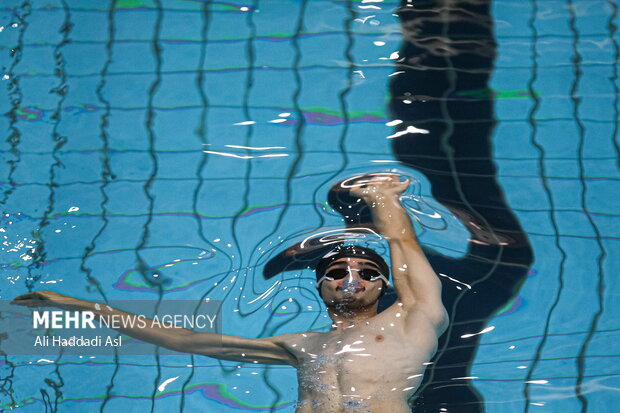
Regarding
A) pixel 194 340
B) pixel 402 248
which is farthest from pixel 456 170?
pixel 194 340

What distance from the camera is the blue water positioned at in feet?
8.88

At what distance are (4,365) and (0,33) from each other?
188 centimetres

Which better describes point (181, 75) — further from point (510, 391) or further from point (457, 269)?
point (510, 391)

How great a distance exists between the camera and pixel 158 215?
321 centimetres

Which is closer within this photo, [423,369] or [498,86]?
[423,369]

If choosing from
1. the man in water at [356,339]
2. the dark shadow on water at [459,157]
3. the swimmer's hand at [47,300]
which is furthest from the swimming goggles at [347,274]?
the swimmer's hand at [47,300]

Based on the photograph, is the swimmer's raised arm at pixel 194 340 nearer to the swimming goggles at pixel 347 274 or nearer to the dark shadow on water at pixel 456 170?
the swimming goggles at pixel 347 274

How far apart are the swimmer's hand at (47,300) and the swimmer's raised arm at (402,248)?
1102mm

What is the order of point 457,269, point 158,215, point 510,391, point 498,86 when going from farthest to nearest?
point 498,86, point 158,215, point 457,269, point 510,391

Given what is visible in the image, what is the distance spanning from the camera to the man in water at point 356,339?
2330 millimetres

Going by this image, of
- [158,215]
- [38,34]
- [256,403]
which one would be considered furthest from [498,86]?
[38,34]

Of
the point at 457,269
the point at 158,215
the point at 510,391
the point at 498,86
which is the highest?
the point at 498,86

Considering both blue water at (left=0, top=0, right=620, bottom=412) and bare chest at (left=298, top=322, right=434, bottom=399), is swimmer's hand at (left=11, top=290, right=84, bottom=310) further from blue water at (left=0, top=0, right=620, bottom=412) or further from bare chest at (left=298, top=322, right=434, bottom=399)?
bare chest at (left=298, top=322, right=434, bottom=399)

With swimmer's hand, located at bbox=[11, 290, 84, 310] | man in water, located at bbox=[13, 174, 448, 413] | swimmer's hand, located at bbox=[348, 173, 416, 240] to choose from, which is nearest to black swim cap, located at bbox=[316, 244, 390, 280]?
man in water, located at bbox=[13, 174, 448, 413]
